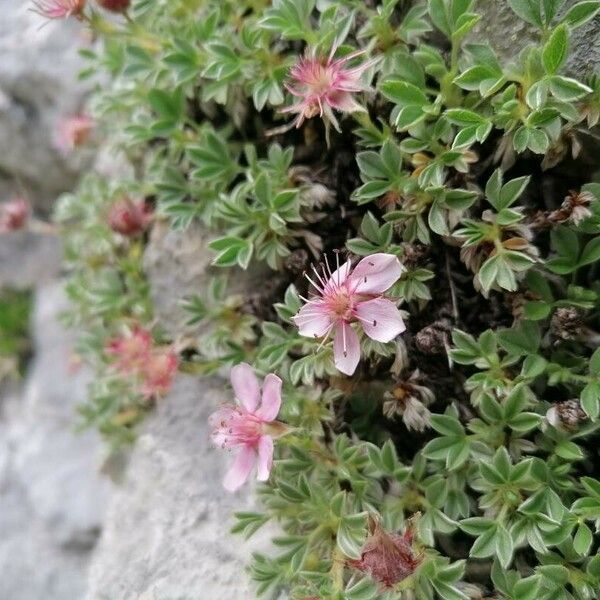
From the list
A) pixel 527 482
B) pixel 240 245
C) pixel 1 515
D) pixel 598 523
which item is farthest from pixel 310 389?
pixel 1 515

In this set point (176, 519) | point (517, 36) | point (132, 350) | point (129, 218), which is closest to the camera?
point (517, 36)

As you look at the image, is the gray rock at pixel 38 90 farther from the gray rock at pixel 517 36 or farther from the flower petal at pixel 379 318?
the flower petal at pixel 379 318

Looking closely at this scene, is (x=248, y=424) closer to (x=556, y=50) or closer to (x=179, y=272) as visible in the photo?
(x=179, y=272)

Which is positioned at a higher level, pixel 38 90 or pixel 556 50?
pixel 556 50

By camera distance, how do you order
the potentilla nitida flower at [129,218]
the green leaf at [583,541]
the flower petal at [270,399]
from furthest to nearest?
the potentilla nitida flower at [129,218] < the flower petal at [270,399] < the green leaf at [583,541]

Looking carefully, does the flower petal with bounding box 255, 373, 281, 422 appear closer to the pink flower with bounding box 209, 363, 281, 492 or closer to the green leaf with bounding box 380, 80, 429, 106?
the pink flower with bounding box 209, 363, 281, 492

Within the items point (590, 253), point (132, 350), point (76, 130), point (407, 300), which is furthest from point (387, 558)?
point (76, 130)

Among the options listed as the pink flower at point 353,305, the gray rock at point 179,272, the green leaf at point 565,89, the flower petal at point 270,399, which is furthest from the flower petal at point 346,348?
the green leaf at point 565,89

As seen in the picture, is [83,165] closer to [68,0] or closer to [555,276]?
[68,0]
